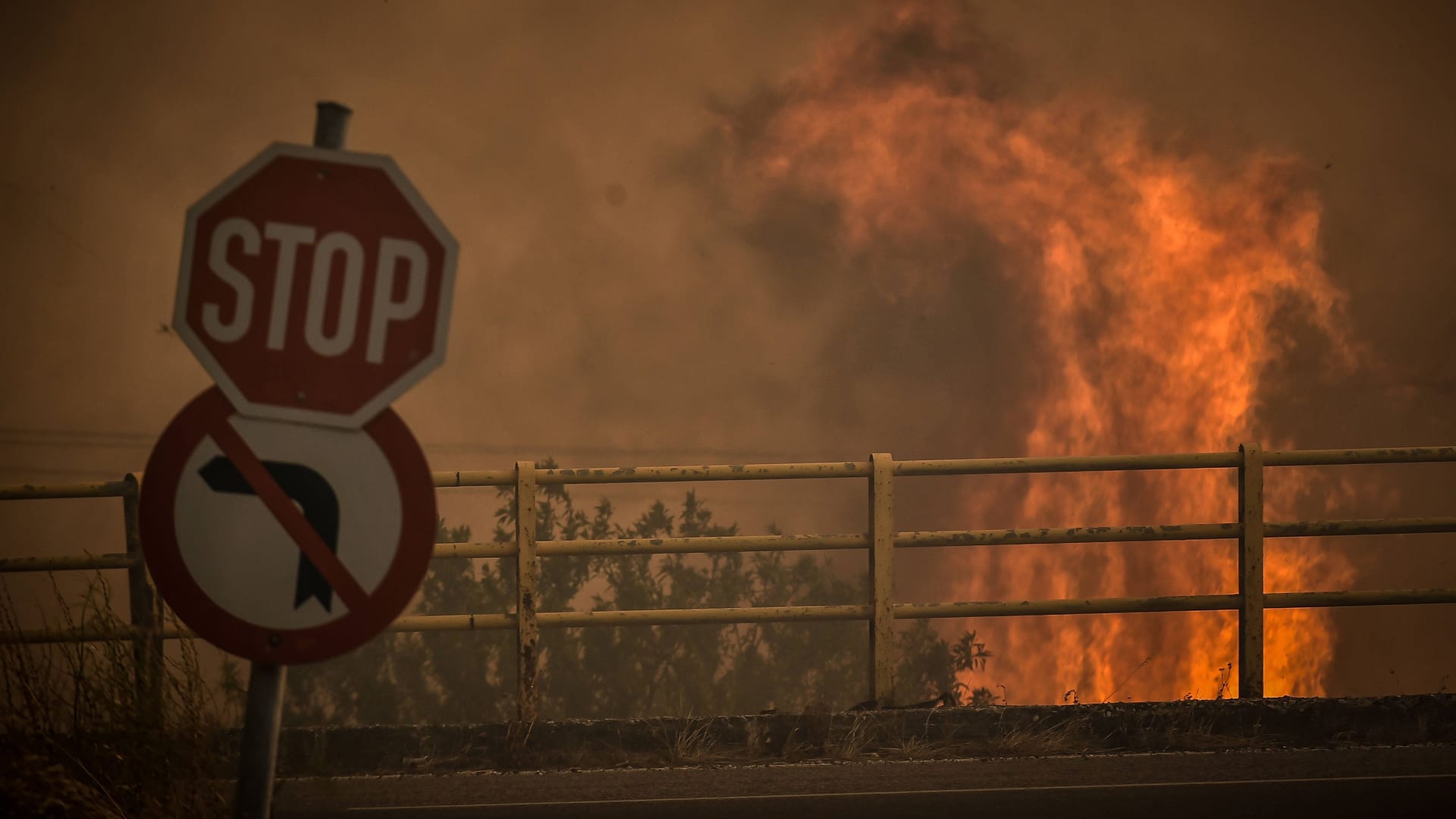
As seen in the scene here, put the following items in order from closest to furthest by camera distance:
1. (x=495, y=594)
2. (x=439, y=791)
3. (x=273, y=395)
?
(x=273, y=395)
(x=439, y=791)
(x=495, y=594)

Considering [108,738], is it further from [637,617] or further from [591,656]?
[591,656]

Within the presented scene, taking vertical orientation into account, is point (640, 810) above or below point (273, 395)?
below

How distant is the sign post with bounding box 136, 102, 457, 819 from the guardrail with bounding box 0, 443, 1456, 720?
11.1ft

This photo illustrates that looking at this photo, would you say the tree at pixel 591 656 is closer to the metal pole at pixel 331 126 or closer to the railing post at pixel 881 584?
the railing post at pixel 881 584

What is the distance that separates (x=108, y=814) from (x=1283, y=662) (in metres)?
13.7

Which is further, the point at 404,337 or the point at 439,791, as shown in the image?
the point at 439,791

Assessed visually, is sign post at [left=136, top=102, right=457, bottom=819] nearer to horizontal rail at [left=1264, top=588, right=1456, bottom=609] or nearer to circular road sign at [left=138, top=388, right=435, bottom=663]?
circular road sign at [left=138, top=388, right=435, bottom=663]

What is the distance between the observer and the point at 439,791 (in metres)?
5.85

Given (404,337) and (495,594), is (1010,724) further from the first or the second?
(495,594)

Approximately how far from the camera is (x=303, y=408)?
122 inches

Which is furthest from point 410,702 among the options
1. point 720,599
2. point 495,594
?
point 720,599

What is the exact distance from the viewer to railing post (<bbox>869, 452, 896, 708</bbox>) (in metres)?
6.88

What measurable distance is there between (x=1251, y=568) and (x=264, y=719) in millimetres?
5394

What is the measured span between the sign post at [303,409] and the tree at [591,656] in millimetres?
9386
